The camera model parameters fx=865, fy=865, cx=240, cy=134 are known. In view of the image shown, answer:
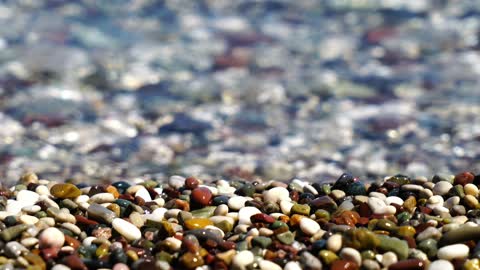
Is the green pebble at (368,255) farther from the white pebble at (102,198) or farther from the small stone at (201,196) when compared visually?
the white pebble at (102,198)

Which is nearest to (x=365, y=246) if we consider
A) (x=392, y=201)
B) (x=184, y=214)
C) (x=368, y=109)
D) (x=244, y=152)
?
(x=392, y=201)

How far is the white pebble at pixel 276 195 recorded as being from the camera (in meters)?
3.61

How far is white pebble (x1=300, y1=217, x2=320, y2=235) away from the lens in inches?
127

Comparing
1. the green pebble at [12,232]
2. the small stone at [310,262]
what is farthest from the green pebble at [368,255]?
the green pebble at [12,232]

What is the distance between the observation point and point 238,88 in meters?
6.47

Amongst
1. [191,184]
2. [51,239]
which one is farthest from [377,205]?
[51,239]

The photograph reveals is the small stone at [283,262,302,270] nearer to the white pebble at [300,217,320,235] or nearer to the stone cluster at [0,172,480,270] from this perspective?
the stone cluster at [0,172,480,270]

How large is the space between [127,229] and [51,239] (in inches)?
11.5

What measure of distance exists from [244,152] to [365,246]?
2.46m

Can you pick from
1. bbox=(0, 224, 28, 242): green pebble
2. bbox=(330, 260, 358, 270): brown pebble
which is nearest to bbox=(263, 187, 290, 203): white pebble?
bbox=(330, 260, 358, 270): brown pebble

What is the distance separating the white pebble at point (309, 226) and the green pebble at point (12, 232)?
40.4 inches

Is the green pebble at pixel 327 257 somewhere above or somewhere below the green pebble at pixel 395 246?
below

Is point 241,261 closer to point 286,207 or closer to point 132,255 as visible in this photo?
point 132,255

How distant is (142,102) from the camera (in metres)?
6.21
